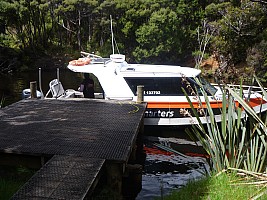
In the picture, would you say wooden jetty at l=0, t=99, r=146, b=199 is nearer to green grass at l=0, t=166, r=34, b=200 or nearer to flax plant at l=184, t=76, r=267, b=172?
green grass at l=0, t=166, r=34, b=200

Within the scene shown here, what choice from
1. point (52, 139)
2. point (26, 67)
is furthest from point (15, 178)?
point (26, 67)

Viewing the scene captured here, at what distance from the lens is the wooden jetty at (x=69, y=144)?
16.0 feet

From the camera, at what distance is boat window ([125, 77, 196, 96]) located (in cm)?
1140

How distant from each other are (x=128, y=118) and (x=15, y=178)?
11.0 feet

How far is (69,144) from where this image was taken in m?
6.63

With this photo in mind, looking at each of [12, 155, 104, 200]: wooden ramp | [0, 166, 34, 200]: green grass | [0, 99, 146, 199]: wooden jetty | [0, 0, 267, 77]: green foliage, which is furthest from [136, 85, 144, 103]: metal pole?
[0, 0, 267, 77]: green foliage

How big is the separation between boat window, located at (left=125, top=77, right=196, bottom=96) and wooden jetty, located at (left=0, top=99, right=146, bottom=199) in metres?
A: 1.17

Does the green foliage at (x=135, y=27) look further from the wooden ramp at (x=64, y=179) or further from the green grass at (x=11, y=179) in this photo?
the wooden ramp at (x=64, y=179)

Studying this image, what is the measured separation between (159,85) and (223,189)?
684 cm

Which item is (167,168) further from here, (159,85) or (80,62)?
(80,62)

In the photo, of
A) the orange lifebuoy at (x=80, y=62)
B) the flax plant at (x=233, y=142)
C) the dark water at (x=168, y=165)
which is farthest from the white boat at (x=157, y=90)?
the flax plant at (x=233, y=142)

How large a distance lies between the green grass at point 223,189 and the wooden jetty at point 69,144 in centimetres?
134

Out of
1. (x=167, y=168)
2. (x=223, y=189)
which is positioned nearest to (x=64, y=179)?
(x=223, y=189)

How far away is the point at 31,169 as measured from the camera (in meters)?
7.04
